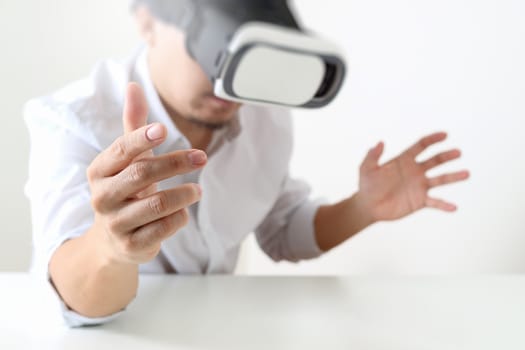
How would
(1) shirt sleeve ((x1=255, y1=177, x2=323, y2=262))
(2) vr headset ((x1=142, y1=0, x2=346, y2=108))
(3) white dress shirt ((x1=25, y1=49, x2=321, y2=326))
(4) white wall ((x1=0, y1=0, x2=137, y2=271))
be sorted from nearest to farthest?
(2) vr headset ((x1=142, y1=0, x2=346, y2=108))
(3) white dress shirt ((x1=25, y1=49, x2=321, y2=326))
(1) shirt sleeve ((x1=255, y1=177, x2=323, y2=262))
(4) white wall ((x1=0, y1=0, x2=137, y2=271))

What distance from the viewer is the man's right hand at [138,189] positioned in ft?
0.80

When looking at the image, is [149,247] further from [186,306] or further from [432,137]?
[432,137]

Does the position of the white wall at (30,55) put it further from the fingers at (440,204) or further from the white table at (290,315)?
the fingers at (440,204)

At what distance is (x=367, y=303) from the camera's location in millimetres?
A: 389

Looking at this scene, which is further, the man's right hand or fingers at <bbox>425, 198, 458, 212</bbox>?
fingers at <bbox>425, 198, 458, 212</bbox>

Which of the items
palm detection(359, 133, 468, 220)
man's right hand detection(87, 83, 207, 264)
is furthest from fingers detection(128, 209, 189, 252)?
palm detection(359, 133, 468, 220)

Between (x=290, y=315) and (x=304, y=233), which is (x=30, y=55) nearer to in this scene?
(x=304, y=233)

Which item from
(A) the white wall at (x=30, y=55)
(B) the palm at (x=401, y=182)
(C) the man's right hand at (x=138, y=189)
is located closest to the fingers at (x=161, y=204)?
(C) the man's right hand at (x=138, y=189)

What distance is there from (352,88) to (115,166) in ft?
1.48

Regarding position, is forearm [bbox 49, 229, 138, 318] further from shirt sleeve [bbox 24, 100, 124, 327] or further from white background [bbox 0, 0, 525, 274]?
white background [bbox 0, 0, 525, 274]

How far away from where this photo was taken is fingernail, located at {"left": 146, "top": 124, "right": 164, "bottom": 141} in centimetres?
24

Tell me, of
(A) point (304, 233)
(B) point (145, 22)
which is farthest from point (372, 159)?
(B) point (145, 22)

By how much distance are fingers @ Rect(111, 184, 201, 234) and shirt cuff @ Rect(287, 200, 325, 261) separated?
35cm

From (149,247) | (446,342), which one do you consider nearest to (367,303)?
(446,342)
